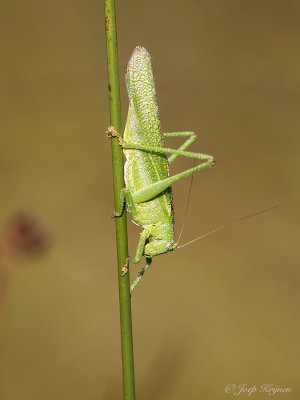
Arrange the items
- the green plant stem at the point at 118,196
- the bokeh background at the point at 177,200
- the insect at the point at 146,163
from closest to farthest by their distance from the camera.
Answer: the green plant stem at the point at 118,196 < the insect at the point at 146,163 < the bokeh background at the point at 177,200

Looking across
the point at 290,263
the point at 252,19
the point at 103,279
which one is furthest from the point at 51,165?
the point at 252,19

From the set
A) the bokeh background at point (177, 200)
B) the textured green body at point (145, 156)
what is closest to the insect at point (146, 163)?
the textured green body at point (145, 156)

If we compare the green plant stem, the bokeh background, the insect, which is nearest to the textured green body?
the insect

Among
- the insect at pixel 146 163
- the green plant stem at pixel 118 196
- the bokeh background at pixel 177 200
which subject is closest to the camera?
the green plant stem at pixel 118 196

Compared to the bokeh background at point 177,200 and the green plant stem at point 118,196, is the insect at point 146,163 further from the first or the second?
the bokeh background at point 177,200

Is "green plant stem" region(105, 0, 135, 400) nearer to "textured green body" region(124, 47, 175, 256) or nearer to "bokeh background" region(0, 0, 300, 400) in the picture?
"textured green body" region(124, 47, 175, 256)

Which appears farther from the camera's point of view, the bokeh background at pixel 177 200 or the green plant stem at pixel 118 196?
the bokeh background at pixel 177 200

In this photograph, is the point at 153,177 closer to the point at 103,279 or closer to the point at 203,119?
the point at 103,279
